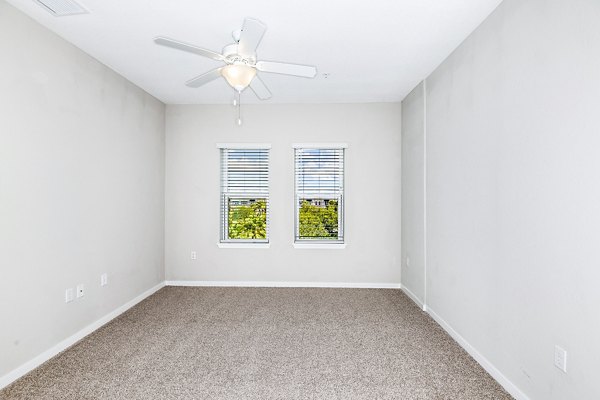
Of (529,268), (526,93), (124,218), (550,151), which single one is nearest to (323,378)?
(529,268)

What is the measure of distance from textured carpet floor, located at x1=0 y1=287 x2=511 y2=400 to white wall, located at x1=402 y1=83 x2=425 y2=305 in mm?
440

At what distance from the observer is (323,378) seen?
242 centimetres

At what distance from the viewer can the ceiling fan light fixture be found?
2.27 m

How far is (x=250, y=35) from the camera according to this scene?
2006 millimetres

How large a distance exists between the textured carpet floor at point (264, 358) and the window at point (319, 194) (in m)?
1.22

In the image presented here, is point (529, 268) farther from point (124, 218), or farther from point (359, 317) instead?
point (124, 218)

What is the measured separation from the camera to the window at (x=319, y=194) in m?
4.93

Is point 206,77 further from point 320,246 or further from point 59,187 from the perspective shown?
point 320,246

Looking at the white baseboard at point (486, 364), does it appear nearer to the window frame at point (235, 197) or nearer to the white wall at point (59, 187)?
the window frame at point (235, 197)

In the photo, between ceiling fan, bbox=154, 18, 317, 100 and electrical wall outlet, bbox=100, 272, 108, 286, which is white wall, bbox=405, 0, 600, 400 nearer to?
ceiling fan, bbox=154, 18, 317, 100

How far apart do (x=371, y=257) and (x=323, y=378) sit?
8.64 feet

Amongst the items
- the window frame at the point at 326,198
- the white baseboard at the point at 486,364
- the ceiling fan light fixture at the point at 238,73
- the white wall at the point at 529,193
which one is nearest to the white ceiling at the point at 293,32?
the white wall at the point at 529,193

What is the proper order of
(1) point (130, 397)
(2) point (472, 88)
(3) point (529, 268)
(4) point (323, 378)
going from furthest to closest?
(2) point (472, 88) → (4) point (323, 378) → (1) point (130, 397) → (3) point (529, 268)

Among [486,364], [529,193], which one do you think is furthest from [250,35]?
[486,364]
